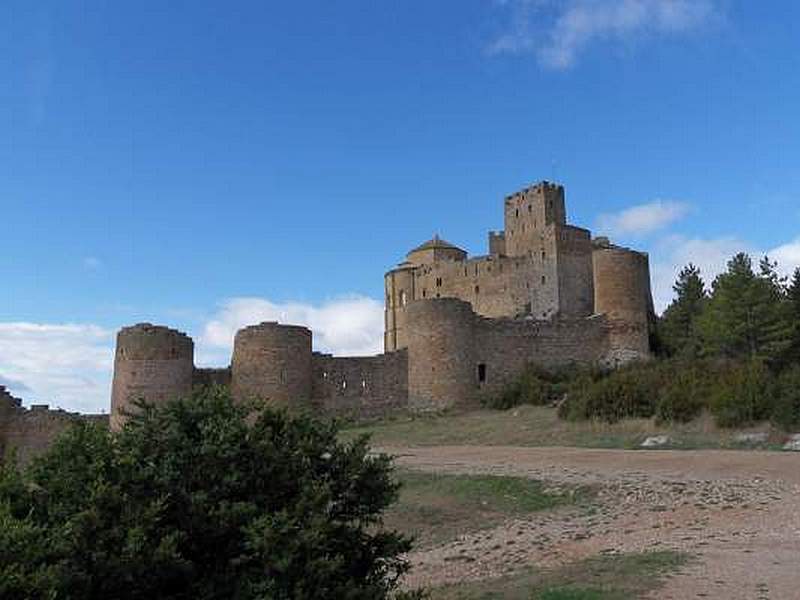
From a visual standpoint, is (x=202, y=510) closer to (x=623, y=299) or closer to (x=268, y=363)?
(x=268, y=363)

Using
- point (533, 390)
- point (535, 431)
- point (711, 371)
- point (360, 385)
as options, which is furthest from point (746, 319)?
point (360, 385)

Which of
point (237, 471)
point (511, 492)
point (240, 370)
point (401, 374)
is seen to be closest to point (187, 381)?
point (240, 370)

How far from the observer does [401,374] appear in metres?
35.8

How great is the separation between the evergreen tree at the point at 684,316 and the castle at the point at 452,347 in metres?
1.16

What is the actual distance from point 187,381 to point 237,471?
25.8 meters

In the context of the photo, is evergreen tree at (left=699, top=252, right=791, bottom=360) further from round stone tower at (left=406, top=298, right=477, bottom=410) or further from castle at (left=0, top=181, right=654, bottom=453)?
round stone tower at (left=406, top=298, right=477, bottom=410)

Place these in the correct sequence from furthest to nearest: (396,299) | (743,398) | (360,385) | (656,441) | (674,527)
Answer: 1. (396,299)
2. (360,385)
3. (743,398)
4. (656,441)
5. (674,527)

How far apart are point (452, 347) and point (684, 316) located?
456 inches

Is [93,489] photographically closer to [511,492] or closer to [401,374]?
[511,492]

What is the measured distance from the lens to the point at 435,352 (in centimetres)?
3534

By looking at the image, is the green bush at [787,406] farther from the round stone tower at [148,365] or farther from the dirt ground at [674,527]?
the round stone tower at [148,365]

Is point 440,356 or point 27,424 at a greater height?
point 440,356

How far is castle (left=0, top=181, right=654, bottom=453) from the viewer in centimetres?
3250

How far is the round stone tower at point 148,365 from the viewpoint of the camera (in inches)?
1261
